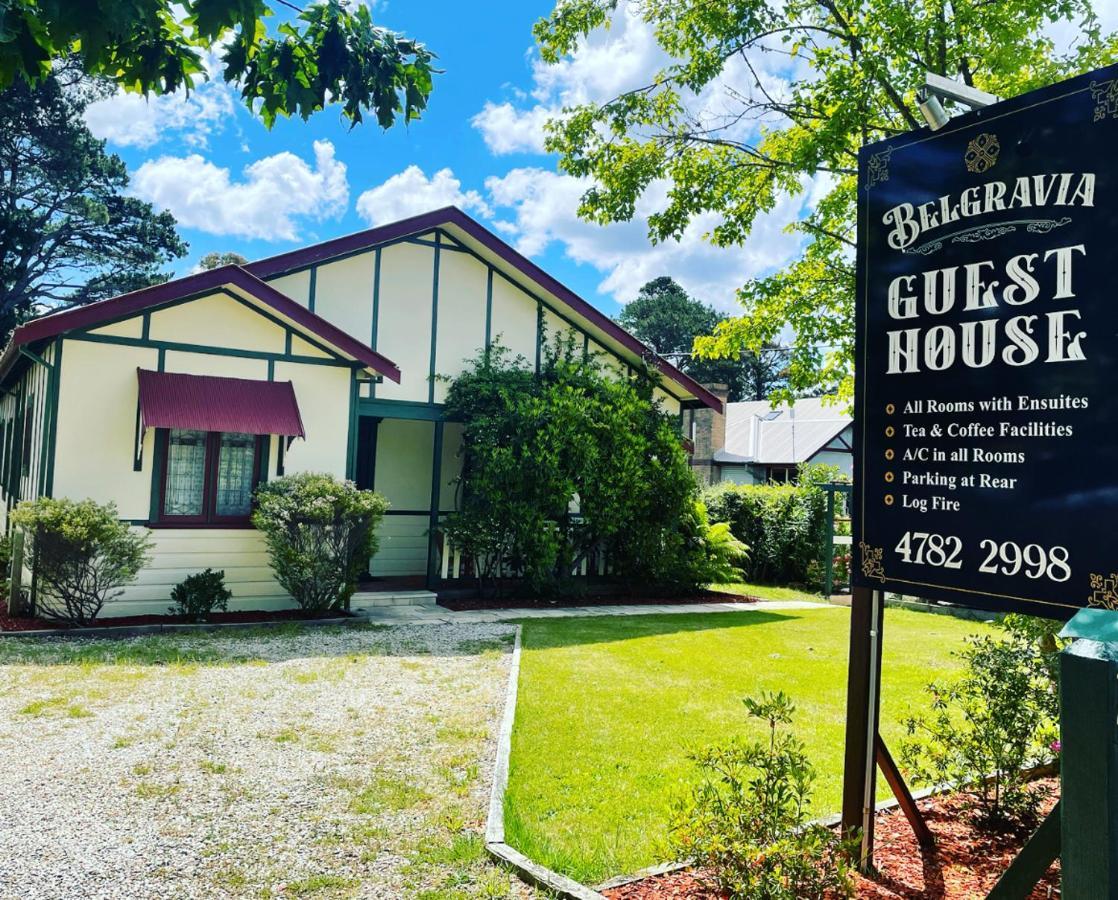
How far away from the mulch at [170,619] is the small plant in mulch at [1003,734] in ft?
26.9

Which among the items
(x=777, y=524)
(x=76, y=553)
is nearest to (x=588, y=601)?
(x=777, y=524)

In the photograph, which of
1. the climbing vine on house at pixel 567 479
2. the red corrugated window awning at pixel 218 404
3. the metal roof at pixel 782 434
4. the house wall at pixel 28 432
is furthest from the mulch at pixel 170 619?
the metal roof at pixel 782 434

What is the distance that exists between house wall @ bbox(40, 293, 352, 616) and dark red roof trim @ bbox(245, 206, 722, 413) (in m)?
1.29

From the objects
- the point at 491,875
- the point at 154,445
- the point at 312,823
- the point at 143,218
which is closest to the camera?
the point at 491,875

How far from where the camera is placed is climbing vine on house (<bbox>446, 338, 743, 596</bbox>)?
40.8 feet

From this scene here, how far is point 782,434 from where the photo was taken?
34531 millimetres

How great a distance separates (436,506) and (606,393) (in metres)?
3.47

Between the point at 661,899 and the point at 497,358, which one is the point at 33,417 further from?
the point at 661,899

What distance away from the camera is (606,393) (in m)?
13.6

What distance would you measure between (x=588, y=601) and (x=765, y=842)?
10.1 meters

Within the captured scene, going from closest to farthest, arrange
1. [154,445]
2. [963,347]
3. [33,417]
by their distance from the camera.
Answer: [963,347], [154,445], [33,417]

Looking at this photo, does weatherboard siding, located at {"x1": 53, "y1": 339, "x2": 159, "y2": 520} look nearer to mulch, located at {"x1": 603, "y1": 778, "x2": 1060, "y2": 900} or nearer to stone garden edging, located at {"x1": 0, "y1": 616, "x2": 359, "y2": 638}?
stone garden edging, located at {"x1": 0, "y1": 616, "x2": 359, "y2": 638}

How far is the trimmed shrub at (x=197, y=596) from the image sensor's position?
9.90 meters

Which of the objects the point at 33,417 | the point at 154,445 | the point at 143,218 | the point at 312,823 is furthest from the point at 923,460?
the point at 143,218
